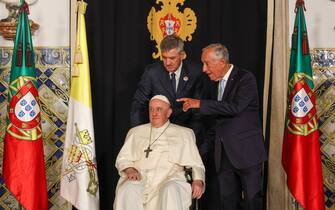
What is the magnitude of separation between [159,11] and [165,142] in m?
1.40

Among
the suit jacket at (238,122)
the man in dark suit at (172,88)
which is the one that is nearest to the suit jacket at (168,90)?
the man in dark suit at (172,88)

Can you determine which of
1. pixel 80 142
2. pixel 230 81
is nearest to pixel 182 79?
pixel 230 81

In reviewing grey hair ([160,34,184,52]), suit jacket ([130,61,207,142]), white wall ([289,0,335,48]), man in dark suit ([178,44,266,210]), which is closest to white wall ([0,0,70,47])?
suit jacket ([130,61,207,142])

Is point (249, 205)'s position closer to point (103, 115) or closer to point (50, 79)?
point (103, 115)

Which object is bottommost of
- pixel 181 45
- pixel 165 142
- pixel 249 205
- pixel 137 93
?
pixel 249 205

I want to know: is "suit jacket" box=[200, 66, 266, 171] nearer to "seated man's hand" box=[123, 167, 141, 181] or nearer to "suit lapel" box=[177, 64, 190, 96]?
"suit lapel" box=[177, 64, 190, 96]

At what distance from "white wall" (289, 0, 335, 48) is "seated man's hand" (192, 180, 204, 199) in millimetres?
1865

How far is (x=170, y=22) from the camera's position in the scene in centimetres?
556

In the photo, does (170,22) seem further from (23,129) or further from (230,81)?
(23,129)

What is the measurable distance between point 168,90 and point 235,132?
0.68 metres

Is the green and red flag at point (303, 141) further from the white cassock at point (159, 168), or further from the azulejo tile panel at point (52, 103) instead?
the azulejo tile panel at point (52, 103)

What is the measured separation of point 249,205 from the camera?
464cm

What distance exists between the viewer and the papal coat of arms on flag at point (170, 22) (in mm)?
5535

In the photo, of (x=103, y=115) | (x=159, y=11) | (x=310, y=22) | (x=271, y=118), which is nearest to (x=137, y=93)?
(x=103, y=115)
